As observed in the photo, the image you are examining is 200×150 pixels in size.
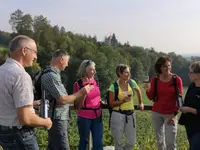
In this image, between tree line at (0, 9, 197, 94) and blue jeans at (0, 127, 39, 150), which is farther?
tree line at (0, 9, 197, 94)

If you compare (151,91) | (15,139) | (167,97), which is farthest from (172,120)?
(15,139)

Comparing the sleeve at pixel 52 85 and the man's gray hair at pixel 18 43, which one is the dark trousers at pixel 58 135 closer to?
the sleeve at pixel 52 85

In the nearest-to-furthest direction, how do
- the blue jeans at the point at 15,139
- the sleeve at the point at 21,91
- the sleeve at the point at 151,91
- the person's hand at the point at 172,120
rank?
the sleeve at the point at 21,91 < the blue jeans at the point at 15,139 < the person's hand at the point at 172,120 < the sleeve at the point at 151,91

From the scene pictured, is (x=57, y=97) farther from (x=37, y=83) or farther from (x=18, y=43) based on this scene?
(x=18, y=43)

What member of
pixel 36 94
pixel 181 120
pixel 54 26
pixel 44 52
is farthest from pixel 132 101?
pixel 54 26

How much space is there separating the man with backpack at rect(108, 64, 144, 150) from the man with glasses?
211cm

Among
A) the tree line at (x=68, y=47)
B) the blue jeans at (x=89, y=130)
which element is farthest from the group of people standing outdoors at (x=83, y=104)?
the tree line at (x=68, y=47)

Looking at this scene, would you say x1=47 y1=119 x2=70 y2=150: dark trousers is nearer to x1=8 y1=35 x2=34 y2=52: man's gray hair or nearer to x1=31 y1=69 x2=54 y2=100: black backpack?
x1=31 y1=69 x2=54 y2=100: black backpack

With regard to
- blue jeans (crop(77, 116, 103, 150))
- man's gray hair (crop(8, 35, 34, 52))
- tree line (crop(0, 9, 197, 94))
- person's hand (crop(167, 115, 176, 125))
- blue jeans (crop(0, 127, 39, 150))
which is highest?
tree line (crop(0, 9, 197, 94))

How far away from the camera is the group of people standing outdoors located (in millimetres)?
2703

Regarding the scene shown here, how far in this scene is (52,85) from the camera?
146 inches

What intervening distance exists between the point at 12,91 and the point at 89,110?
2.28 meters

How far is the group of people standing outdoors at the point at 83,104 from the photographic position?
2703 millimetres

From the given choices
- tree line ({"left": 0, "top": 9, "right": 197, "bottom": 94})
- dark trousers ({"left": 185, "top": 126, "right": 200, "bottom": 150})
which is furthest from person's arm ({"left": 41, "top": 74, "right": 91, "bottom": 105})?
tree line ({"left": 0, "top": 9, "right": 197, "bottom": 94})
